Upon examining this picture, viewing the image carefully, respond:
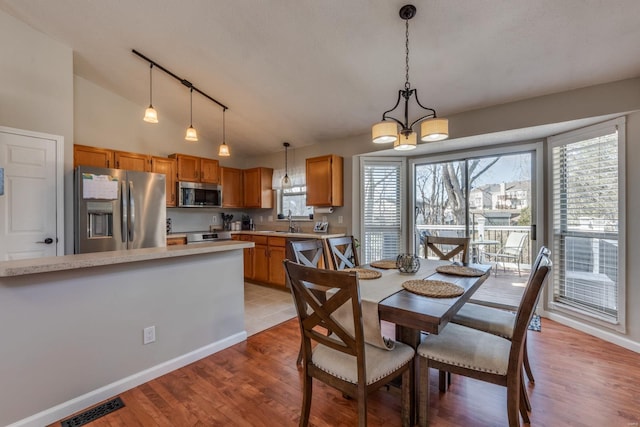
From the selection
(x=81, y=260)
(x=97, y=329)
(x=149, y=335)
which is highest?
(x=81, y=260)

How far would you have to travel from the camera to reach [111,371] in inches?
76.5

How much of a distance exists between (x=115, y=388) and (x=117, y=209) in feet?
7.44

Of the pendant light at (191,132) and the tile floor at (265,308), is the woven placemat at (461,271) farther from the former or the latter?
the pendant light at (191,132)

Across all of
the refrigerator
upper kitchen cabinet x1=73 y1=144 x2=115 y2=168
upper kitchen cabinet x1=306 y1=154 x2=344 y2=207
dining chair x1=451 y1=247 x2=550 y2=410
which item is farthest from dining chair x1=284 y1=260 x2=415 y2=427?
upper kitchen cabinet x1=73 y1=144 x2=115 y2=168

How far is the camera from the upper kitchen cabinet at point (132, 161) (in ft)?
13.1

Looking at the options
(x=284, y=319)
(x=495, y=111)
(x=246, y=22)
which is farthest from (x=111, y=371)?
(x=495, y=111)

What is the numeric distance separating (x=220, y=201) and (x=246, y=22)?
3.22 meters

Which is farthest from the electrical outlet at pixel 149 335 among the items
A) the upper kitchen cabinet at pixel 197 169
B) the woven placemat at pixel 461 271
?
the upper kitchen cabinet at pixel 197 169

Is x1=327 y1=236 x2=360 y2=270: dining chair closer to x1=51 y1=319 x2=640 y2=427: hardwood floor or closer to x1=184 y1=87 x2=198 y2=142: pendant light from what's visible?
x1=51 y1=319 x2=640 y2=427: hardwood floor

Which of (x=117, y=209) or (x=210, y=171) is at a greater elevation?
(x=210, y=171)

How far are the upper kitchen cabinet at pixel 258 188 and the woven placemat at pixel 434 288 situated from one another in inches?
153

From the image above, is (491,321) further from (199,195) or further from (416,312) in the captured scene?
(199,195)

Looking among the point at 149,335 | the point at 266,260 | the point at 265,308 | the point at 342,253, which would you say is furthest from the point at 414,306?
the point at 266,260

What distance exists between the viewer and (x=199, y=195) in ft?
16.0
